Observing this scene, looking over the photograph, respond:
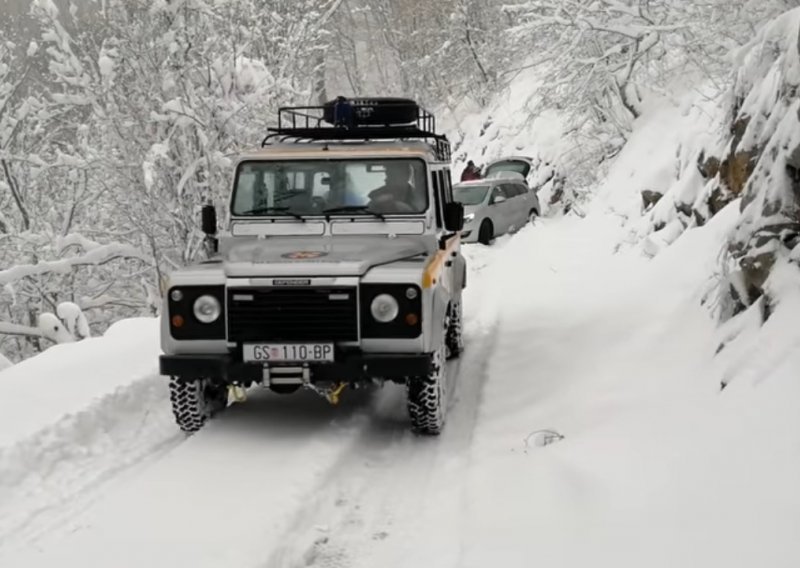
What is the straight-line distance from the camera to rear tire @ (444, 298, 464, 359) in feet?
27.5

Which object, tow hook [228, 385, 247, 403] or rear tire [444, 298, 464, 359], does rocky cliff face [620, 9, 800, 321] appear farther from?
tow hook [228, 385, 247, 403]

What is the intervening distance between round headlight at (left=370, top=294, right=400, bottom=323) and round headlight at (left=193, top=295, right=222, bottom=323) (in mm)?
1105

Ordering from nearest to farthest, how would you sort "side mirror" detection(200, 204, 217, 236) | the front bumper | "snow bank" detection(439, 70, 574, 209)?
1. the front bumper
2. "side mirror" detection(200, 204, 217, 236)
3. "snow bank" detection(439, 70, 574, 209)

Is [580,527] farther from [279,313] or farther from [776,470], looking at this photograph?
[279,313]

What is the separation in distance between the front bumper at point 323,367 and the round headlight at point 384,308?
0.26 meters

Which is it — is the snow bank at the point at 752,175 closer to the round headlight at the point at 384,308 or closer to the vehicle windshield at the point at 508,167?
the round headlight at the point at 384,308

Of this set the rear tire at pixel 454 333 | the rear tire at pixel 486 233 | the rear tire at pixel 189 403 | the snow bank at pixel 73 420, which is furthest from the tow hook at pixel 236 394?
the rear tire at pixel 486 233

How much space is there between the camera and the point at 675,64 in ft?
57.0

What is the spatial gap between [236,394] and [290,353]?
4.02 ft

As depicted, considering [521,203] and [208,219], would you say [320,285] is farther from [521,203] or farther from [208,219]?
[521,203]

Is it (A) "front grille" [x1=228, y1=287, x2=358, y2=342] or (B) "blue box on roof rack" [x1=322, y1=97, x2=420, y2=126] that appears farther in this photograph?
(B) "blue box on roof rack" [x1=322, y1=97, x2=420, y2=126]

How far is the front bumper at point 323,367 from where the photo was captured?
5.64 metres

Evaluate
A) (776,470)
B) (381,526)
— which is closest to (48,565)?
(381,526)

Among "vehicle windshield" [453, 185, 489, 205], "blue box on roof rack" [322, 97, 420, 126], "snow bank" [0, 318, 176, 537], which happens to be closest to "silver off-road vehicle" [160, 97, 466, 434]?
"snow bank" [0, 318, 176, 537]
